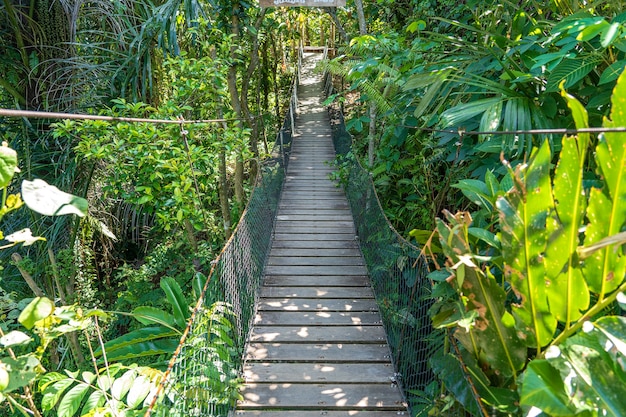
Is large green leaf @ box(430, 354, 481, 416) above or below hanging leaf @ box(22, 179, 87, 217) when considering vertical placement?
below

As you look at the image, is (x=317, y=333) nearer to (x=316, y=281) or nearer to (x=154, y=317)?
(x=316, y=281)

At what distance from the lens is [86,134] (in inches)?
136

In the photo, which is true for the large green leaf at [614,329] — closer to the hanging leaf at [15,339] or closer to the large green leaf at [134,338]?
the hanging leaf at [15,339]

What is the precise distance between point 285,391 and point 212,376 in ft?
2.23

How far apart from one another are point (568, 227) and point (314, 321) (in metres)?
2.37

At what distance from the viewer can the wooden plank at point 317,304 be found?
3.50 m

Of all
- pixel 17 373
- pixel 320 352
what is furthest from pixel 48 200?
pixel 320 352

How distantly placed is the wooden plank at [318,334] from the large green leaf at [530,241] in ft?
6.25

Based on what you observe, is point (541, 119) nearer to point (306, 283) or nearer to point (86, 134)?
point (306, 283)

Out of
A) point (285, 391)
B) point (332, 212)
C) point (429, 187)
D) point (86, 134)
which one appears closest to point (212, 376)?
point (285, 391)

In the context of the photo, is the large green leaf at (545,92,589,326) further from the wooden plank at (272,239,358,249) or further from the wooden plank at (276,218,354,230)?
the wooden plank at (276,218,354,230)

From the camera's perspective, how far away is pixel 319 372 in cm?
279

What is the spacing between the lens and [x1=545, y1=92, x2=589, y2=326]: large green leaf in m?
1.17

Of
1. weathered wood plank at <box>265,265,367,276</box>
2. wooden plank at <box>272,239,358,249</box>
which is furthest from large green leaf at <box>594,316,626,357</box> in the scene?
wooden plank at <box>272,239,358,249</box>
